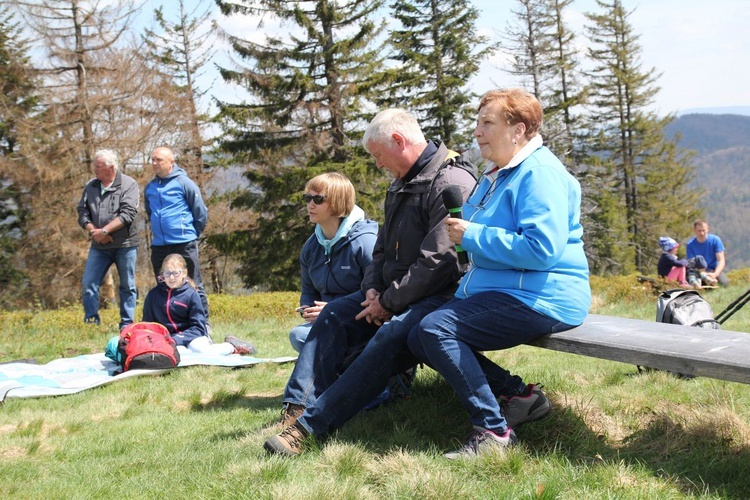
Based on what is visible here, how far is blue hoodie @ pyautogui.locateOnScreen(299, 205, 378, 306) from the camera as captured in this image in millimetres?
5012

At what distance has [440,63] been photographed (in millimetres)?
32000

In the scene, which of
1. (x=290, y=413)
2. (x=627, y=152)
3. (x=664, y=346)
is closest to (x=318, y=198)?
(x=290, y=413)

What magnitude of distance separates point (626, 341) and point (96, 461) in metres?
2.86

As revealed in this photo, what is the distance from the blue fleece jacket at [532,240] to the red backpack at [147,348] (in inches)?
137

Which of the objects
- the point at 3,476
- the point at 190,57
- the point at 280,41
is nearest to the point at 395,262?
the point at 3,476

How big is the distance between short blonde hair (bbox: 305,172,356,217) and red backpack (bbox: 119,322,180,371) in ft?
7.58

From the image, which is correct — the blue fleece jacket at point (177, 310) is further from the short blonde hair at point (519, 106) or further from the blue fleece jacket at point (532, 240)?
the short blonde hair at point (519, 106)

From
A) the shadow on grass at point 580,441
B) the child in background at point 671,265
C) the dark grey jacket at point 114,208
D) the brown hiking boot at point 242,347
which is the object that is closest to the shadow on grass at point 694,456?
the shadow on grass at point 580,441

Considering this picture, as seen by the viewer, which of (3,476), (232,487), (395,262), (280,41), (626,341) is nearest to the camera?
(232,487)

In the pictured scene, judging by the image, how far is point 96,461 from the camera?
154 inches

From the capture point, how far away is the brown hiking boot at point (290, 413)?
4.02 meters

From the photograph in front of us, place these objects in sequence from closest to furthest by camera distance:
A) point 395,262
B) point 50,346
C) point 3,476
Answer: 1. point 3,476
2. point 395,262
3. point 50,346

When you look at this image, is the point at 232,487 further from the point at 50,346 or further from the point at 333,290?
the point at 50,346

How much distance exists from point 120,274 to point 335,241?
16.0 ft
